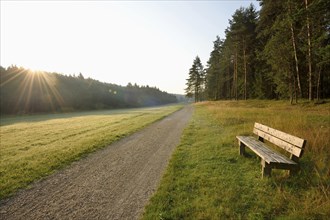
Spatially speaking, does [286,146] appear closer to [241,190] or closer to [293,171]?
[293,171]

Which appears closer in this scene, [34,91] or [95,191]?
[95,191]

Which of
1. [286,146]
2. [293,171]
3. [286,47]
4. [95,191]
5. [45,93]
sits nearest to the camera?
[293,171]

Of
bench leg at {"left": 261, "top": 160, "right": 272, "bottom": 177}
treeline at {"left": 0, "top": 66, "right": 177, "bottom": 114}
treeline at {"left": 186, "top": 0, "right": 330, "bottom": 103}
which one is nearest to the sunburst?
treeline at {"left": 0, "top": 66, "right": 177, "bottom": 114}

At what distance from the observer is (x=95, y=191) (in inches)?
215

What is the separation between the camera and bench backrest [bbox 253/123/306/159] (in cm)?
534

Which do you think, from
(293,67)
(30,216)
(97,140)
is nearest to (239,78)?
(293,67)

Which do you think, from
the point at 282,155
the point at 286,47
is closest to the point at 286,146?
the point at 282,155

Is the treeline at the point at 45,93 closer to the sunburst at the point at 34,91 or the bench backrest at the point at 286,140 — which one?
the sunburst at the point at 34,91

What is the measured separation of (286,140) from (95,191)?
5.34 meters

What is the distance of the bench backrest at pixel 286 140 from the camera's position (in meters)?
5.34

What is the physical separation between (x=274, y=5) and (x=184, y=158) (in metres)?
25.1

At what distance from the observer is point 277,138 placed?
22.6 feet

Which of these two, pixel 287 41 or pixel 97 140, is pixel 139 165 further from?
pixel 287 41

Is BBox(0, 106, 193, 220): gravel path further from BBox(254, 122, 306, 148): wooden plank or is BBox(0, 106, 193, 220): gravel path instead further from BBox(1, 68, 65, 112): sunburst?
BBox(1, 68, 65, 112): sunburst
